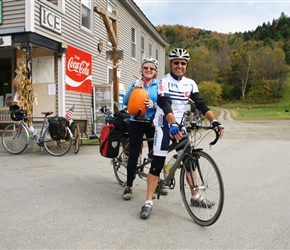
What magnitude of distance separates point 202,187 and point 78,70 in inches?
330

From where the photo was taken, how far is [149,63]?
14.0 feet

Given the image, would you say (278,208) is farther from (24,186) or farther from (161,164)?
(24,186)

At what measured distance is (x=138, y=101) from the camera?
3.91 meters

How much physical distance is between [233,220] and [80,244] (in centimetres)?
171

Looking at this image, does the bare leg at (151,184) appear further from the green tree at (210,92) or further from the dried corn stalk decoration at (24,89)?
the green tree at (210,92)

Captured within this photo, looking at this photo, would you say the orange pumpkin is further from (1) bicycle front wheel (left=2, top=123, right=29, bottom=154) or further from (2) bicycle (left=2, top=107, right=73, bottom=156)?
(1) bicycle front wheel (left=2, top=123, right=29, bottom=154)

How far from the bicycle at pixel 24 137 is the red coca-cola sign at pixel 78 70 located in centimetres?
274

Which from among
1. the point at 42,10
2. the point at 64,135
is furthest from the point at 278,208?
the point at 42,10

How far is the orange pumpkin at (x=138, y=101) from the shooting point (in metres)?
3.91

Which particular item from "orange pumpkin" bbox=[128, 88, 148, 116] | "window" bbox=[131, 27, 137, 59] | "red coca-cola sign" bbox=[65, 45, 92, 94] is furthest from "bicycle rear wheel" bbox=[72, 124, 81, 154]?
"window" bbox=[131, 27, 137, 59]

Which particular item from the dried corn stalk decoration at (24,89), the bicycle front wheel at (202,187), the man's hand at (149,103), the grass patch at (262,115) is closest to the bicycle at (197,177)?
the bicycle front wheel at (202,187)

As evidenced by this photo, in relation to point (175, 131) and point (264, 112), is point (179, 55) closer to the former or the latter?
point (175, 131)

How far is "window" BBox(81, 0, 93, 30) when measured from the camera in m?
11.7

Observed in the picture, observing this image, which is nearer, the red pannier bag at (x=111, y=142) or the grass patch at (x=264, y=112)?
the red pannier bag at (x=111, y=142)
